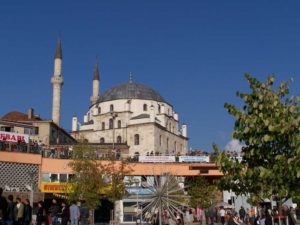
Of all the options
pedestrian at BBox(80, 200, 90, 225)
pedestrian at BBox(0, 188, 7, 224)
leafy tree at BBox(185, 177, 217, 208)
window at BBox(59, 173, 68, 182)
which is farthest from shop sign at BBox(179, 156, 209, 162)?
pedestrian at BBox(0, 188, 7, 224)

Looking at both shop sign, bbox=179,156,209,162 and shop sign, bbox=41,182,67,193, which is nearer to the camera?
shop sign, bbox=41,182,67,193

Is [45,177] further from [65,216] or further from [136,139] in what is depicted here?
[136,139]

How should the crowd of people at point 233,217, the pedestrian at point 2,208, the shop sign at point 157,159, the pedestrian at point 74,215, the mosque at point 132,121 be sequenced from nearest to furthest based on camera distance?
1. the pedestrian at point 2,208
2. the crowd of people at point 233,217
3. the pedestrian at point 74,215
4. the shop sign at point 157,159
5. the mosque at point 132,121

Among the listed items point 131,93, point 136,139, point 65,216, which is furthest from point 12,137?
point 131,93

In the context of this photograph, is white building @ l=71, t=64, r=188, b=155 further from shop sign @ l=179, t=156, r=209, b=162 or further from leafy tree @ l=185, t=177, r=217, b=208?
leafy tree @ l=185, t=177, r=217, b=208

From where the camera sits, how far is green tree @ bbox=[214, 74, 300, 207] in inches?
386

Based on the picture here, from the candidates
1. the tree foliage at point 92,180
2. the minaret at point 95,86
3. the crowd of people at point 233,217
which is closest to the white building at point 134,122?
the minaret at point 95,86

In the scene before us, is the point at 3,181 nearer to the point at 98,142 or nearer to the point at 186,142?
the point at 98,142

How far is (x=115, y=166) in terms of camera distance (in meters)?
35.0

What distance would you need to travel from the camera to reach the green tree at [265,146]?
32.2ft

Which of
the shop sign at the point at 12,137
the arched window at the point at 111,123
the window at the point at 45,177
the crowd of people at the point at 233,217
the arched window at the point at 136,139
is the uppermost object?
the arched window at the point at 111,123

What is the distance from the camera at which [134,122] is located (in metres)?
58.6

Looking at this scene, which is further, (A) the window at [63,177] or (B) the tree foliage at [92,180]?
(A) the window at [63,177]

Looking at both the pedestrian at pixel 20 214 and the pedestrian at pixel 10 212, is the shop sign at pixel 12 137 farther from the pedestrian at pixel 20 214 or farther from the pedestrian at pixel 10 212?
the pedestrian at pixel 10 212
